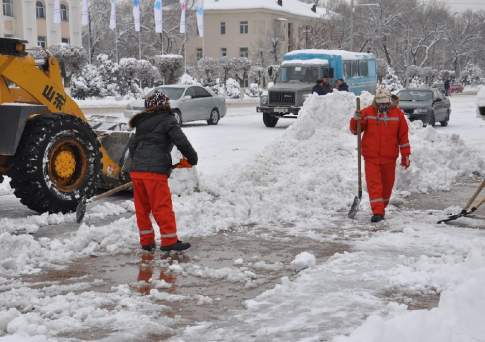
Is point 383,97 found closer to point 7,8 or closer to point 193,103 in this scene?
point 193,103

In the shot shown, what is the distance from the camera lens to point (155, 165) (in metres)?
7.12

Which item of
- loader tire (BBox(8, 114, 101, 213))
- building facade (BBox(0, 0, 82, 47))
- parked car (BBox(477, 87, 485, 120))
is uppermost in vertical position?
building facade (BBox(0, 0, 82, 47))

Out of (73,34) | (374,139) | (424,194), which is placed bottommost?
(424,194)

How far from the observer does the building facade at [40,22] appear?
169ft

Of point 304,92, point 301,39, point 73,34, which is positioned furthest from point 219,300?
point 301,39

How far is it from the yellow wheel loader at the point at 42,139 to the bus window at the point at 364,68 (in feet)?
68.6

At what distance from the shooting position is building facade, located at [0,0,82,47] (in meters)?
51.4

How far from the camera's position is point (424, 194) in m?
10.8

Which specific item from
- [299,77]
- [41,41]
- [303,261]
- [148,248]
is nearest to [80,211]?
[148,248]

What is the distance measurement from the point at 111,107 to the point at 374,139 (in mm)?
27378

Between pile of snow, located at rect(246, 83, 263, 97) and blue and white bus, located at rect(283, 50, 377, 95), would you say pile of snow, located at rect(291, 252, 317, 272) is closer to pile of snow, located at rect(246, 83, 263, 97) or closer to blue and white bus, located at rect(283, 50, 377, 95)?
blue and white bus, located at rect(283, 50, 377, 95)

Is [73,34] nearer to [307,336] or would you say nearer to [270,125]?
[270,125]

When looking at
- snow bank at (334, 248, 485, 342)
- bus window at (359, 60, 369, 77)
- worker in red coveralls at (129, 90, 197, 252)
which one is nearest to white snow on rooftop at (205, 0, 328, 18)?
bus window at (359, 60, 369, 77)

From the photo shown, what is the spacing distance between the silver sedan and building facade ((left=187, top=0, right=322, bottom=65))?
50877 millimetres
